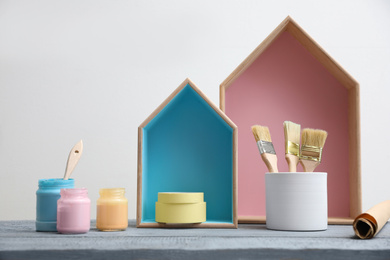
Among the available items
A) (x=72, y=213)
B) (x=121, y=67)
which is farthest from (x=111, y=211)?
(x=121, y=67)

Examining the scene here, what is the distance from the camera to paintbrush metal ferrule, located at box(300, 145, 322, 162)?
824 mm

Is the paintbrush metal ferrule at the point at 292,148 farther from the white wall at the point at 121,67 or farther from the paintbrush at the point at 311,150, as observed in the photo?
the white wall at the point at 121,67

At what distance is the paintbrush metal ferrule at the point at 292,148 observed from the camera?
32.3 inches

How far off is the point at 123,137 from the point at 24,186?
0.39 m

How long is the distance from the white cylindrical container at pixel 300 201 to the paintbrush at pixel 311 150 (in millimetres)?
51

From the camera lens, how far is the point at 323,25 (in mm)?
1510

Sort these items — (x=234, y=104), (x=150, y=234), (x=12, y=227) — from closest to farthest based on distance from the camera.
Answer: (x=150, y=234), (x=12, y=227), (x=234, y=104)

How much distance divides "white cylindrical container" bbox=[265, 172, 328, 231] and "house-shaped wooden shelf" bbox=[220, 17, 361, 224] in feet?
0.59

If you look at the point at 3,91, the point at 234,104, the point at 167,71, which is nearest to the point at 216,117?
the point at 234,104

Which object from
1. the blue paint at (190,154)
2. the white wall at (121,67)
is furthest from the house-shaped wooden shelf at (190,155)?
the white wall at (121,67)

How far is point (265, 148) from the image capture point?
0.82 m

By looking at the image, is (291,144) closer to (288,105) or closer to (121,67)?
(288,105)

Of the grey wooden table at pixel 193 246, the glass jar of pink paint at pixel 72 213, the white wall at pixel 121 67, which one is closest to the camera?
the grey wooden table at pixel 193 246

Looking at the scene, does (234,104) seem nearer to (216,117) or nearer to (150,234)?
(216,117)
